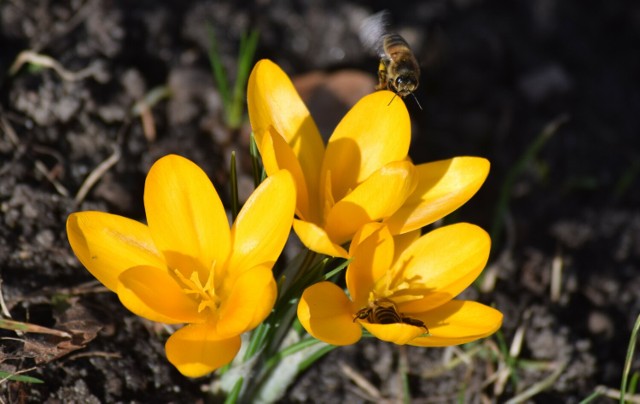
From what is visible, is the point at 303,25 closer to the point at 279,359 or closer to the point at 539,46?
the point at 539,46

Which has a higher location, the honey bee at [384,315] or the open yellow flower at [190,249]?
the open yellow flower at [190,249]

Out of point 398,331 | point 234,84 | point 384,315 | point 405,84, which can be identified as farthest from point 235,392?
point 234,84

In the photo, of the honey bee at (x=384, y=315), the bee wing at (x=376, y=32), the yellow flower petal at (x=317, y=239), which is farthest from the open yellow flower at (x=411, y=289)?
the bee wing at (x=376, y=32)

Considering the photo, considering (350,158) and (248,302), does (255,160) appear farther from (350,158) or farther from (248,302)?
(248,302)

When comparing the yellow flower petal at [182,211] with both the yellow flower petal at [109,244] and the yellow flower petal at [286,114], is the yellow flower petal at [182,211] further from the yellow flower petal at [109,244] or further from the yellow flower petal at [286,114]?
the yellow flower petal at [286,114]

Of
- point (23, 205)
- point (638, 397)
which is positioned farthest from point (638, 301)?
point (23, 205)

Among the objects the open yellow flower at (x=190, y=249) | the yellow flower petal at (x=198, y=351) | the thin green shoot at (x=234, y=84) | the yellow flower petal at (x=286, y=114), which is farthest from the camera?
the thin green shoot at (x=234, y=84)

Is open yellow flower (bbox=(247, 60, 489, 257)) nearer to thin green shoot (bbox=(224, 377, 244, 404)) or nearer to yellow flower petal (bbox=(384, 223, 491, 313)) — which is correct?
yellow flower petal (bbox=(384, 223, 491, 313))
